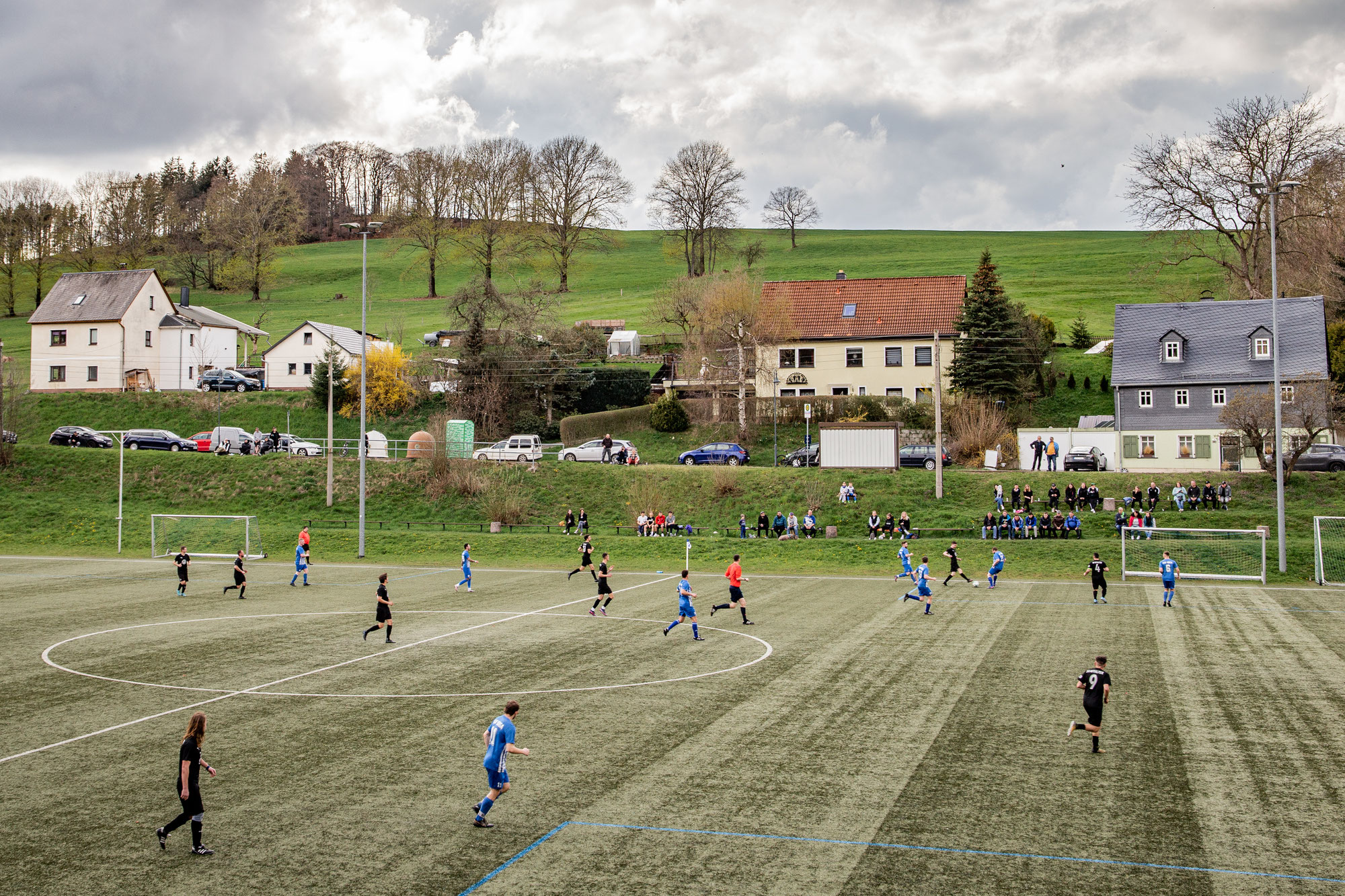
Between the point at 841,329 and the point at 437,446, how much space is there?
34626mm

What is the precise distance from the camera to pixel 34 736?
15.8 meters

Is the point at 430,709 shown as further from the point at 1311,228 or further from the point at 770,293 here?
the point at 1311,228

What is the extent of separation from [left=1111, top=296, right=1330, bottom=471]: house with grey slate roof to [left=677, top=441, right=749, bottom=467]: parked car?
21875mm

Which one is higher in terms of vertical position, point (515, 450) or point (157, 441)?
point (157, 441)

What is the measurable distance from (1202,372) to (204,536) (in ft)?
183

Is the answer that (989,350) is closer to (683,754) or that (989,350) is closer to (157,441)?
(157,441)

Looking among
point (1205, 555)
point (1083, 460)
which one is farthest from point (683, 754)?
point (1083, 460)

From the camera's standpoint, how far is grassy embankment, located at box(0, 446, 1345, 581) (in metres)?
41.6

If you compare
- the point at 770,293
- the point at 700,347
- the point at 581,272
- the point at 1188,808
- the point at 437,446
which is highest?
the point at 581,272

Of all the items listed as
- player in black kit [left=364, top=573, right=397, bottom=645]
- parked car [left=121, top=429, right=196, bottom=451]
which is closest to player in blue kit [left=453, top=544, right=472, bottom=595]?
player in black kit [left=364, top=573, right=397, bottom=645]

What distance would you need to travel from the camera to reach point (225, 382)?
7688 centimetres

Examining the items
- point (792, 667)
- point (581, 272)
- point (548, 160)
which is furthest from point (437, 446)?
point (581, 272)

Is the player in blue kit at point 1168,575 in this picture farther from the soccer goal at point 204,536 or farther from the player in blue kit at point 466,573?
the soccer goal at point 204,536

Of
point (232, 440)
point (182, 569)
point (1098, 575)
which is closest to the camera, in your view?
point (1098, 575)
